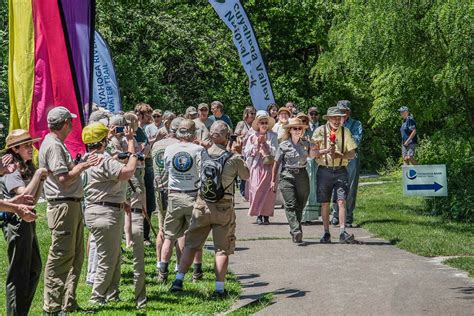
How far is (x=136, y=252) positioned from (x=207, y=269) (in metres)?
2.79

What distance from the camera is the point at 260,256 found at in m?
13.0

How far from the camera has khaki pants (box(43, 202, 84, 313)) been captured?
8.74m

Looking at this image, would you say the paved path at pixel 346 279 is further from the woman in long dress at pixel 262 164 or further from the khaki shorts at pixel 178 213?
the woman in long dress at pixel 262 164

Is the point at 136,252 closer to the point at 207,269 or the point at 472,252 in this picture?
the point at 207,269

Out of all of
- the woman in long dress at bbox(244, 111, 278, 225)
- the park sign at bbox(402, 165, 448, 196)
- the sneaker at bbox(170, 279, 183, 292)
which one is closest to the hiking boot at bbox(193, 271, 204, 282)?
the sneaker at bbox(170, 279, 183, 292)

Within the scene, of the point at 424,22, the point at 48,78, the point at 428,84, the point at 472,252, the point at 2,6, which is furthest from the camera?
the point at 2,6

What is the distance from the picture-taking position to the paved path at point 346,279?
31.5 feet

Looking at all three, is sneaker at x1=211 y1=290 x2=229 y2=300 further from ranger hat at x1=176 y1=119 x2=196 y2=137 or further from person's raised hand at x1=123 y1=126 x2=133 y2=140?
person's raised hand at x1=123 y1=126 x2=133 y2=140

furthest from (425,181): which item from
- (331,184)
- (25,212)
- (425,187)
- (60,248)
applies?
(25,212)

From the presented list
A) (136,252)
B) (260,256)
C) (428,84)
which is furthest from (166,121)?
(136,252)

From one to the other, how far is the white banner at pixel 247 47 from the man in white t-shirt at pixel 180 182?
7022 mm

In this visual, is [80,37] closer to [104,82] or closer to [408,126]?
[104,82]

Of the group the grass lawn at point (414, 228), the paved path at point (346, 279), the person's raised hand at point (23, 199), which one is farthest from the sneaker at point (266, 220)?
the person's raised hand at point (23, 199)

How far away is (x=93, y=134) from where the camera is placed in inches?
352
